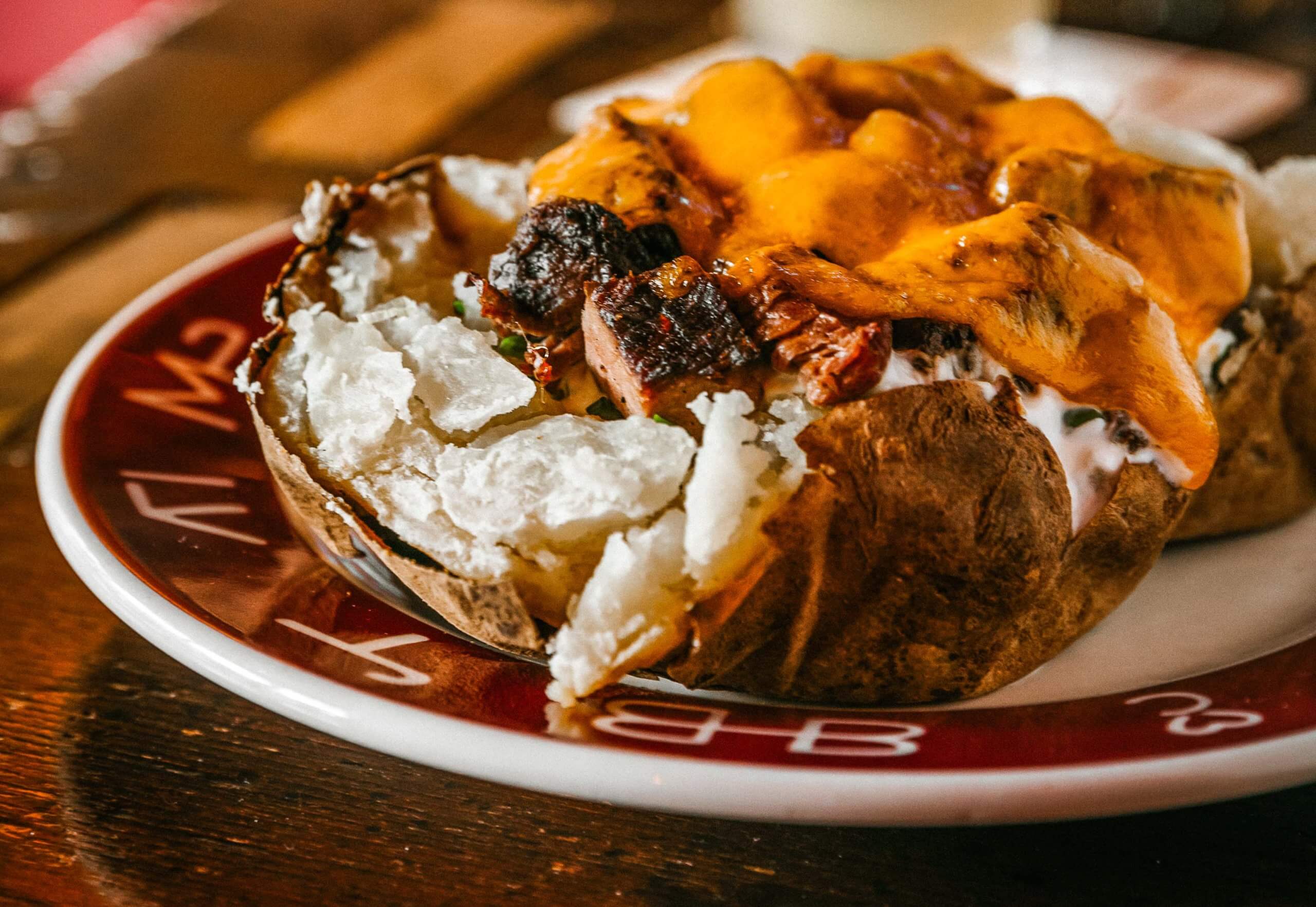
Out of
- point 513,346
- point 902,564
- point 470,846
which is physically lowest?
point 470,846

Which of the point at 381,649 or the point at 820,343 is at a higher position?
the point at 820,343

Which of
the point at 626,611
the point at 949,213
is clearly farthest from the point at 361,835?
the point at 949,213

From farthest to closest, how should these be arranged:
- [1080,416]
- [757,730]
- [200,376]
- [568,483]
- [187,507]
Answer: [200,376], [187,507], [1080,416], [568,483], [757,730]

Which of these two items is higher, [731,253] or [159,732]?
[731,253]

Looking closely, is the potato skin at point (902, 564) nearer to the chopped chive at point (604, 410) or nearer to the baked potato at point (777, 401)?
the baked potato at point (777, 401)

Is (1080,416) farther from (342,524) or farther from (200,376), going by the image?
(200,376)

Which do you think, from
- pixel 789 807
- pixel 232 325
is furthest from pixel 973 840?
pixel 232 325

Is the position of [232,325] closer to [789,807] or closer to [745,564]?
[745,564]
